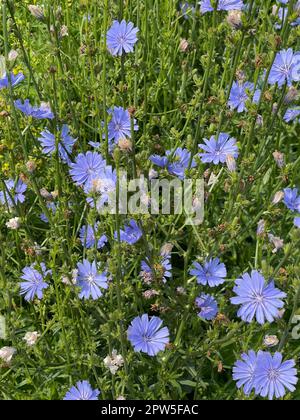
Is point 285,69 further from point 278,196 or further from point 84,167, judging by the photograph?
point 84,167

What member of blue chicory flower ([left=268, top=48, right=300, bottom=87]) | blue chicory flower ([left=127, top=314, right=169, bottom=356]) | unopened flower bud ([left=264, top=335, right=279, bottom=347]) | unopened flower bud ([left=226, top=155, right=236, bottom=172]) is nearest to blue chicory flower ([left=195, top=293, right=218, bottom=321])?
blue chicory flower ([left=127, top=314, right=169, bottom=356])

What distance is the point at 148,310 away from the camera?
3.09 m

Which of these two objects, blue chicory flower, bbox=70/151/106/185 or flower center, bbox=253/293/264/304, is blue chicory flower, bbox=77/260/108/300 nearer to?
blue chicory flower, bbox=70/151/106/185

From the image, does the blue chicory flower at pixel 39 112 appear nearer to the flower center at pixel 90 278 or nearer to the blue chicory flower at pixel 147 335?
the flower center at pixel 90 278

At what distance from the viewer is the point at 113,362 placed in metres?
2.42

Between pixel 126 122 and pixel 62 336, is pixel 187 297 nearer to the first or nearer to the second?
pixel 62 336

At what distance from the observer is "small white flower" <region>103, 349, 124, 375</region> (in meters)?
2.40

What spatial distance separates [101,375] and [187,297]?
55 centimetres

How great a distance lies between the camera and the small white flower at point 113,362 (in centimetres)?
240

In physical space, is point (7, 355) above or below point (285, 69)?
below

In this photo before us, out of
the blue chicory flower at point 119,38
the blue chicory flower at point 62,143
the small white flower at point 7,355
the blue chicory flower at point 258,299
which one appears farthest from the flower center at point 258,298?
the blue chicory flower at point 119,38

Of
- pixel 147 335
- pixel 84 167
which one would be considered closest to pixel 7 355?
pixel 147 335
